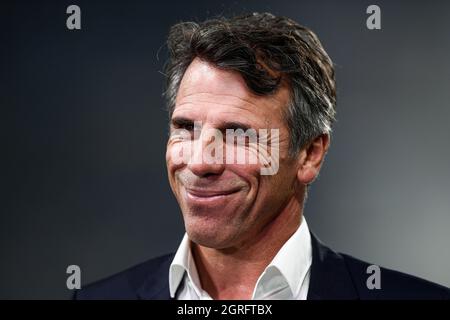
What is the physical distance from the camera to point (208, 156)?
A: 7.19 feet

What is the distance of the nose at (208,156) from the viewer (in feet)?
7.17

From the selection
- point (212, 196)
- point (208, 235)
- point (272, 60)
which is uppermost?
point (272, 60)

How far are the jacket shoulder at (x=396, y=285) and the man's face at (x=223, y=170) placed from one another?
1.40ft

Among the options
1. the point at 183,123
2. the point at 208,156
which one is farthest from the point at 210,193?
the point at 183,123

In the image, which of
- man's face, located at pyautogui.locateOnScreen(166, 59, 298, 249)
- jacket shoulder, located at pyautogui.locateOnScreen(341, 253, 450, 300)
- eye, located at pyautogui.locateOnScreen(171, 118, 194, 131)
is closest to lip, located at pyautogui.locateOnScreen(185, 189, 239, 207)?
man's face, located at pyautogui.locateOnScreen(166, 59, 298, 249)

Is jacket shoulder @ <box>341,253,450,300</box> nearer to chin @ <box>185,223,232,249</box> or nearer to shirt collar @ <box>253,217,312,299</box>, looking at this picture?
shirt collar @ <box>253,217,312,299</box>

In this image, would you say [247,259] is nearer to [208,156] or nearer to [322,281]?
[322,281]

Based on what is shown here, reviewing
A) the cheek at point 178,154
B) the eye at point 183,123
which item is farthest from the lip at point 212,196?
the eye at point 183,123

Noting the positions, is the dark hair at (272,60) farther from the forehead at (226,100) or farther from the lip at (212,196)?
the lip at (212,196)

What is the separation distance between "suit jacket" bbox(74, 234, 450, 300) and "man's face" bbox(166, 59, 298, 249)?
30 cm

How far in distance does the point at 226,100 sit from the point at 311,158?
1.39 feet

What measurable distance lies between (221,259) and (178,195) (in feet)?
0.95
